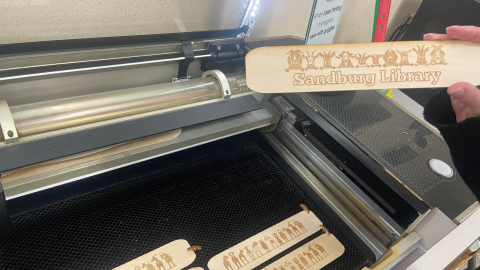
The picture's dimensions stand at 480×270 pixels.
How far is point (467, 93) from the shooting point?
64 cm

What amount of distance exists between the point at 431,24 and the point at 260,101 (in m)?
1.35

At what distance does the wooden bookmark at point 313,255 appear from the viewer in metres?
0.80

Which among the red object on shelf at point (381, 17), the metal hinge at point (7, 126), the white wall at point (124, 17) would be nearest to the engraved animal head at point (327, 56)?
the white wall at point (124, 17)

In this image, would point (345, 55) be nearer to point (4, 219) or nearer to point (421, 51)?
point (421, 51)

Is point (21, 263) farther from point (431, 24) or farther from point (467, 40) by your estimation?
point (431, 24)

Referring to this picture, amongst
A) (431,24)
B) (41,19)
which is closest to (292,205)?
(41,19)

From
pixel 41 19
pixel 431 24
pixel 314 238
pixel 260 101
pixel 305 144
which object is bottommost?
pixel 314 238

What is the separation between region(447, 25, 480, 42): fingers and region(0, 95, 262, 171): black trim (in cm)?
55

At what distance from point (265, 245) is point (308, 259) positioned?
0.40 feet

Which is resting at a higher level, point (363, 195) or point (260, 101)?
point (260, 101)

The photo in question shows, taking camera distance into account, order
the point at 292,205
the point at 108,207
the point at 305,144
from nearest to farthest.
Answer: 1. the point at 108,207
2. the point at 292,205
3. the point at 305,144

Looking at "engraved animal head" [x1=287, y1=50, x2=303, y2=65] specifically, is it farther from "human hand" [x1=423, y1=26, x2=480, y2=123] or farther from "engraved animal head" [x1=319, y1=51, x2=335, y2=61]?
"human hand" [x1=423, y1=26, x2=480, y2=123]

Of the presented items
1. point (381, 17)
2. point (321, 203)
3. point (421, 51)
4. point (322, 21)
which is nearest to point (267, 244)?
point (321, 203)

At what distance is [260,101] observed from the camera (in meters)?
1.12
